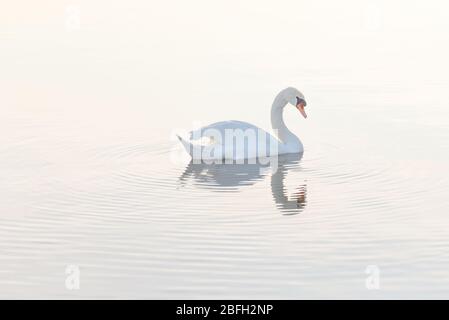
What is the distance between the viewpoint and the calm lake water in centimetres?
1002

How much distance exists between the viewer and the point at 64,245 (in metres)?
10.9

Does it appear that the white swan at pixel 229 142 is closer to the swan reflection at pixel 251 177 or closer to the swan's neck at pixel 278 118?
the swan reflection at pixel 251 177

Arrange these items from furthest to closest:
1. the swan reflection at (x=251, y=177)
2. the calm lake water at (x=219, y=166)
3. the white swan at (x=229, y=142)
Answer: the white swan at (x=229, y=142) < the swan reflection at (x=251, y=177) < the calm lake water at (x=219, y=166)

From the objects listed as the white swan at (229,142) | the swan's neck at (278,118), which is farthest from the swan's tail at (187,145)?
the swan's neck at (278,118)

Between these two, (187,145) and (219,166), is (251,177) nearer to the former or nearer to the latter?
(219,166)

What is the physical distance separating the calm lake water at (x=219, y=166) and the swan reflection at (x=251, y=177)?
41mm

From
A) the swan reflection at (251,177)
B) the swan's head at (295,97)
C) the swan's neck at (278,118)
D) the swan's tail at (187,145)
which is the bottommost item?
the swan reflection at (251,177)

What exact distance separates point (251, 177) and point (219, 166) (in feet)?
2.68

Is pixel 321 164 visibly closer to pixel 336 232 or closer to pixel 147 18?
pixel 336 232

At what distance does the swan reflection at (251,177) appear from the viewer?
12.9 meters

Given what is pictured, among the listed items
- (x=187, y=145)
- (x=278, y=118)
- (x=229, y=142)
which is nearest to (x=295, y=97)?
(x=278, y=118)

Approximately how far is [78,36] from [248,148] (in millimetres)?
11334

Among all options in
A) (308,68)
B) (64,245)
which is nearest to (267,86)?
(308,68)

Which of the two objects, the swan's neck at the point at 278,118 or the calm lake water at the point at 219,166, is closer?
the calm lake water at the point at 219,166
